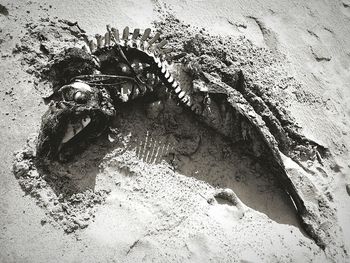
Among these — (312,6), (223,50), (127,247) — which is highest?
(312,6)

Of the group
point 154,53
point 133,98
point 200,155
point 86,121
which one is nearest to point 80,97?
point 86,121

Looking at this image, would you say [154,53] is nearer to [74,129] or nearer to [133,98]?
[133,98]

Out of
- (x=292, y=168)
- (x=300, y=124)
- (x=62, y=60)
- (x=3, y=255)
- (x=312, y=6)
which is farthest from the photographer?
(x=312, y=6)

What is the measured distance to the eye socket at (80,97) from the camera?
2.16 meters

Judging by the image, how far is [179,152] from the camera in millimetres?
2641

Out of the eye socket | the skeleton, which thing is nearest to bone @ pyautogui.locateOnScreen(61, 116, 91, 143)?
the skeleton

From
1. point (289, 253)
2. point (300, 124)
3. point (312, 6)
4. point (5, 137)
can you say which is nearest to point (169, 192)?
point (289, 253)

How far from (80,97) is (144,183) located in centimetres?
84

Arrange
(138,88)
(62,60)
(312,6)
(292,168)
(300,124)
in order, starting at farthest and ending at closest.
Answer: (312,6) → (300,124) → (292,168) → (138,88) → (62,60)

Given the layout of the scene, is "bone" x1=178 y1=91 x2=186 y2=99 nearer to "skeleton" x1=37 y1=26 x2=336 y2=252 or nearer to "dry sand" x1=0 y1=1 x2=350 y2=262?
"skeleton" x1=37 y1=26 x2=336 y2=252

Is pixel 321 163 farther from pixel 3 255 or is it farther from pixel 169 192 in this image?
pixel 3 255

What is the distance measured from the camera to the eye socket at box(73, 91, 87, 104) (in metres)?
2.16

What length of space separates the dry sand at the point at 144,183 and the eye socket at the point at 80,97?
406 millimetres

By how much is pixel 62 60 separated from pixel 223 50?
1620 mm
